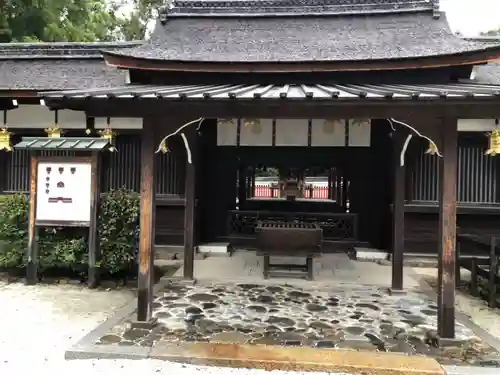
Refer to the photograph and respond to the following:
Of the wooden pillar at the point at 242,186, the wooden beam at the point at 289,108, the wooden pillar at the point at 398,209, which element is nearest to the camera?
the wooden beam at the point at 289,108

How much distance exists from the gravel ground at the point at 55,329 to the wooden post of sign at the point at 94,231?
275 millimetres

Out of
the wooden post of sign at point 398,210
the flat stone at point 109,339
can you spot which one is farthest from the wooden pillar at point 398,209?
the flat stone at point 109,339

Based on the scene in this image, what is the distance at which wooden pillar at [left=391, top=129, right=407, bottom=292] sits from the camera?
7.05 metres

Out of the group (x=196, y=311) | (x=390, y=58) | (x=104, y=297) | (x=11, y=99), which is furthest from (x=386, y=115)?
(x=11, y=99)

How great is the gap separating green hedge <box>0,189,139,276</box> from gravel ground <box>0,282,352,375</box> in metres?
0.50

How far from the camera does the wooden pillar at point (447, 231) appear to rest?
4820 mm

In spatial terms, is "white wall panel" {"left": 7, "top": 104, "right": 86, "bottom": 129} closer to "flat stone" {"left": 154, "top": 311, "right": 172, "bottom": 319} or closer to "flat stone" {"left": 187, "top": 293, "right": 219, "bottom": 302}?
"flat stone" {"left": 187, "top": 293, "right": 219, "bottom": 302}

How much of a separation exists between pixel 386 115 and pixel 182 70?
413 cm

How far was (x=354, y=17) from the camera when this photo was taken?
1029 centimetres

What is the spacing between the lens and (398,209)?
7.18 m

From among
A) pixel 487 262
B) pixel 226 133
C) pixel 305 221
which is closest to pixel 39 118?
pixel 226 133

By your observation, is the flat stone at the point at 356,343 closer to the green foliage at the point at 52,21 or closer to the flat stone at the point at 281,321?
the flat stone at the point at 281,321

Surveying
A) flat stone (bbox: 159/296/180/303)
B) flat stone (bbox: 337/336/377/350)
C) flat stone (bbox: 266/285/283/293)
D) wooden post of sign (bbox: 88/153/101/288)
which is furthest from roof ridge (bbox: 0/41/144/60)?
flat stone (bbox: 337/336/377/350)

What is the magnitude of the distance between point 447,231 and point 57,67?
9.81m
